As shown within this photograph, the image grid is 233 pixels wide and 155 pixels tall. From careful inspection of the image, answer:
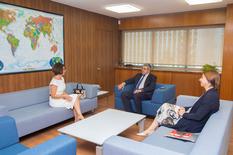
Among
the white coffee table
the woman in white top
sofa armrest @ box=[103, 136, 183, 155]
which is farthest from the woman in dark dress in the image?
the woman in white top

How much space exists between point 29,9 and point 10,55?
95 cm

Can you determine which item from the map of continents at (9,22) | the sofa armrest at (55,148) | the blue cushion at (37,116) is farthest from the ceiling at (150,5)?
the sofa armrest at (55,148)

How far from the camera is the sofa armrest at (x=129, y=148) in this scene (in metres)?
1.36

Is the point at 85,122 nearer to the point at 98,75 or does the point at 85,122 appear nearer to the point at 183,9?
the point at 98,75

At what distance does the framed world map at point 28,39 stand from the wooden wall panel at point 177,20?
2.38 metres

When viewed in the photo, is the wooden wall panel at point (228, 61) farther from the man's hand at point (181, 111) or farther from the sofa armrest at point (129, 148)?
the sofa armrest at point (129, 148)

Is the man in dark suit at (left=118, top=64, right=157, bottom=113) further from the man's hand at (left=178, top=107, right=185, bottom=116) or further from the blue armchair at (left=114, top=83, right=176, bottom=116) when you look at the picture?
the man's hand at (left=178, top=107, right=185, bottom=116)

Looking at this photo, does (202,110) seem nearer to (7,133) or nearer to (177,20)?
(7,133)

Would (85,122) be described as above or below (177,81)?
below

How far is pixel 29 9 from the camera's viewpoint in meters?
3.73

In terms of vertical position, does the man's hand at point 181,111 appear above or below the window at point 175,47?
below

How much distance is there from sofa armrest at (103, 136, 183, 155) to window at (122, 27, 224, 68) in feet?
14.9

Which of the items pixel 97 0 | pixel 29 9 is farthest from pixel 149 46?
pixel 29 9

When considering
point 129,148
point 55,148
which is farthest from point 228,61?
point 55,148
